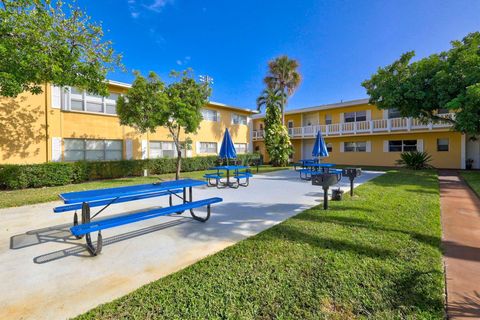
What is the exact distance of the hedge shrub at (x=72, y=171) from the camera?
10164 millimetres

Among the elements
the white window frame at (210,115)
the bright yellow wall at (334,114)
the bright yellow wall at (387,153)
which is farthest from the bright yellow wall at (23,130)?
the bright yellow wall at (387,153)

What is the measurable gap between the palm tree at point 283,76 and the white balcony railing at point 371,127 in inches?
119

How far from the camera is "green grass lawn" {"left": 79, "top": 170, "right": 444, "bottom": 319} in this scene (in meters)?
2.40

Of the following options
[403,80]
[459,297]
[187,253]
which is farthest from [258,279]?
[403,80]

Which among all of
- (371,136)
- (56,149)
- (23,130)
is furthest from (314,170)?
(23,130)

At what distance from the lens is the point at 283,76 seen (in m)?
24.5

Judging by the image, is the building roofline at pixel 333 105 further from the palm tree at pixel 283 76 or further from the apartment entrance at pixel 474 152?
the apartment entrance at pixel 474 152

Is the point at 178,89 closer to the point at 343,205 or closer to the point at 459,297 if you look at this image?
the point at 343,205

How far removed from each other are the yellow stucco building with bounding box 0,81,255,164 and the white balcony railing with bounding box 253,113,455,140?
14.4 meters

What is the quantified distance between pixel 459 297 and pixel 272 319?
221cm

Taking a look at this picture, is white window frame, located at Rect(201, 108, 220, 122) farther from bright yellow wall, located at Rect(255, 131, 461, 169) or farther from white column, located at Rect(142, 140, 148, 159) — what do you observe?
bright yellow wall, located at Rect(255, 131, 461, 169)

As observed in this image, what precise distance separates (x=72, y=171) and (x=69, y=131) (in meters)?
3.26

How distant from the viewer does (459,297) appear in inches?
102

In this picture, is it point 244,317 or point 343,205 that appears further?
point 343,205
